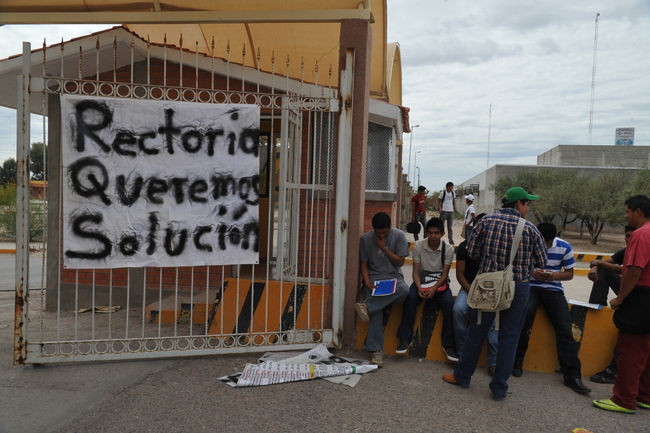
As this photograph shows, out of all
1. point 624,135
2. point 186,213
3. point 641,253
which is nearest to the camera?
point 641,253

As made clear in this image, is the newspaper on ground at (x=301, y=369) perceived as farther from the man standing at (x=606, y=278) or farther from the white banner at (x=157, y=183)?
the man standing at (x=606, y=278)

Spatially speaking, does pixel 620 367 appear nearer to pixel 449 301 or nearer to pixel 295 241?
pixel 449 301

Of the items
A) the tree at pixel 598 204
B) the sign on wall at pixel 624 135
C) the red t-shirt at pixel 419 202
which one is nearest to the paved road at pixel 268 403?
the red t-shirt at pixel 419 202

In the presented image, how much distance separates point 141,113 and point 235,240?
151cm

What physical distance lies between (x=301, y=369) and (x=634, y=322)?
110 inches

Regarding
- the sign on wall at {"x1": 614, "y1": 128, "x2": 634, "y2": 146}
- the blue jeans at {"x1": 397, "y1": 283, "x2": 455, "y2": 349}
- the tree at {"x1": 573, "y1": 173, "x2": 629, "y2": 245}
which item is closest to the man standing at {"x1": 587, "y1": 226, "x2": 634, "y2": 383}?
the blue jeans at {"x1": 397, "y1": 283, "x2": 455, "y2": 349}

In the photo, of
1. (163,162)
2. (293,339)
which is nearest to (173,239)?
(163,162)

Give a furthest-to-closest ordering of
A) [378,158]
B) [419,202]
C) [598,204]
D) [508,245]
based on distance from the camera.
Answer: [598,204] < [419,202] < [378,158] < [508,245]

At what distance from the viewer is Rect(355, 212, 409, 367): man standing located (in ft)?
15.9

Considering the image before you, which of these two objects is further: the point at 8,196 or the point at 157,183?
the point at 8,196

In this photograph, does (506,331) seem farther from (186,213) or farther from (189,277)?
(189,277)

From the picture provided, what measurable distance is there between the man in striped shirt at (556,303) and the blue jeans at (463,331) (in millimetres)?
293

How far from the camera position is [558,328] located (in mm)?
4633

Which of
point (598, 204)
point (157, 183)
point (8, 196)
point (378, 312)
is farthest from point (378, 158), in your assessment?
point (8, 196)
